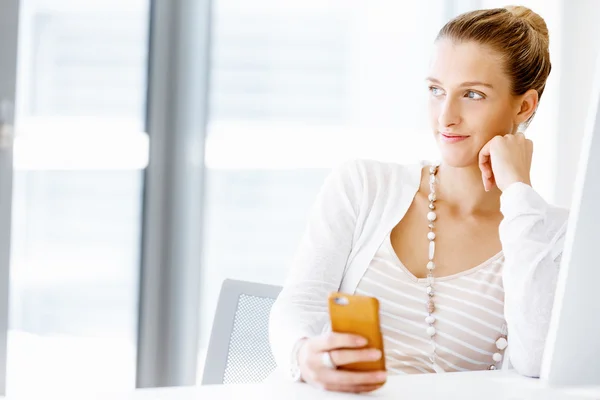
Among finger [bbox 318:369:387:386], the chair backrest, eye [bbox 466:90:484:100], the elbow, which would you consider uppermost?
eye [bbox 466:90:484:100]

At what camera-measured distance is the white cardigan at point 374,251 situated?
133cm

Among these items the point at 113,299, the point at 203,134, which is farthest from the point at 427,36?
the point at 113,299

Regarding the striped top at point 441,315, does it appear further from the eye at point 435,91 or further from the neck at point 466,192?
the eye at point 435,91

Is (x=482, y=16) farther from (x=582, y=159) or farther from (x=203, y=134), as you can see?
(x=203, y=134)

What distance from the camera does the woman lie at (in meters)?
1.51

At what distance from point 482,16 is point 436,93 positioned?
0.63 ft

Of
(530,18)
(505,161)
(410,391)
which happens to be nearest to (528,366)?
(410,391)

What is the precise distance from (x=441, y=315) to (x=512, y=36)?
587mm

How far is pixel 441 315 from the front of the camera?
5.06ft

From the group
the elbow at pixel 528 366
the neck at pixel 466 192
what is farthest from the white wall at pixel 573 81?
the elbow at pixel 528 366

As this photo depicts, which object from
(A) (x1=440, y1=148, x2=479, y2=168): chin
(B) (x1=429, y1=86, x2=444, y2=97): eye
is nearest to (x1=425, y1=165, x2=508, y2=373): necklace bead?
(A) (x1=440, y1=148, x2=479, y2=168): chin

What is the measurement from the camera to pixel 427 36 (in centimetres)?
337

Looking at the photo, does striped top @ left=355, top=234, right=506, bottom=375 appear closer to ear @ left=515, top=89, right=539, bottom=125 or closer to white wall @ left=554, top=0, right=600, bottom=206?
ear @ left=515, top=89, right=539, bottom=125

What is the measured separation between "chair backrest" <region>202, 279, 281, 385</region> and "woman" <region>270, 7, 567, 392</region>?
168 millimetres
